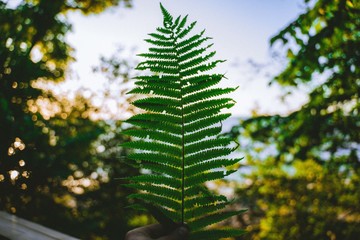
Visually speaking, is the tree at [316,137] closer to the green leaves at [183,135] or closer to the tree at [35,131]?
the green leaves at [183,135]

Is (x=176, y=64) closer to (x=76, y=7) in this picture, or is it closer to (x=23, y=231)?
(x=23, y=231)

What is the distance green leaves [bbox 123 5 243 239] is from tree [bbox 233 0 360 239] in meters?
1.88

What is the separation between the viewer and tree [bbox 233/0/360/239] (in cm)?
310

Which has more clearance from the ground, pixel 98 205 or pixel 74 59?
pixel 74 59

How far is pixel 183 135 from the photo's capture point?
1.01 meters

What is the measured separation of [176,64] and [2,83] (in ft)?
10.8

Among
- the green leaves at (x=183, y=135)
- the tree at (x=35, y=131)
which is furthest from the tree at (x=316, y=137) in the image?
the tree at (x=35, y=131)

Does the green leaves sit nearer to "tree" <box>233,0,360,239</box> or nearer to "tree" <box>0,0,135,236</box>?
"tree" <box>233,0,360,239</box>

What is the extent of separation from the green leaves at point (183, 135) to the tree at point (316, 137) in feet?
6.17

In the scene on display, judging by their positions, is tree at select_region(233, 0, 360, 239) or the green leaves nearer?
the green leaves

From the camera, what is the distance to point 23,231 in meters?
1.87

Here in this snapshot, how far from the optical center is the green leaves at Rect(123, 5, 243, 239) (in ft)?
3.19

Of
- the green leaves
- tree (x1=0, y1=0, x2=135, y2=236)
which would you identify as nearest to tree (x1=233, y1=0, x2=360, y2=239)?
the green leaves

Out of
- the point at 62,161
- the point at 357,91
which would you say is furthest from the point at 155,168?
the point at 62,161
